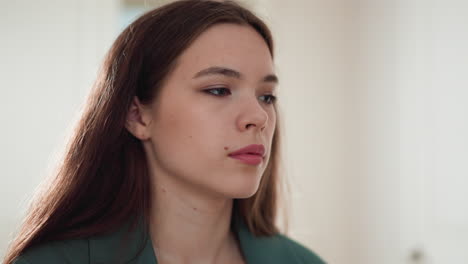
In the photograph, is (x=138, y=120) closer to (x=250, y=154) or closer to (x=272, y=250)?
(x=250, y=154)

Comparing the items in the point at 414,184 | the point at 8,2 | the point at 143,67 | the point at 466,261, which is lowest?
the point at 466,261

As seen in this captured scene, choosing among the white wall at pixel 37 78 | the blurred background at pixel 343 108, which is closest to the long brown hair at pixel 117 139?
the blurred background at pixel 343 108

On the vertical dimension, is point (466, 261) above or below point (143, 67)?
below

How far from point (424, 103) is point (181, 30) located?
4.98 feet

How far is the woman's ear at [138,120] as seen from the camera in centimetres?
122

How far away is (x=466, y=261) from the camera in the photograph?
2.03 m

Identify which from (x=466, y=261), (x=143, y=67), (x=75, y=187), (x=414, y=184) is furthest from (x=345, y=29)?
(x=75, y=187)

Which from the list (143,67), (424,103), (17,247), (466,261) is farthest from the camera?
(424,103)

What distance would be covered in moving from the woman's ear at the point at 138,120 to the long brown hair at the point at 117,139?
0.02 m

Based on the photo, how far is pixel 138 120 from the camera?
123 cm

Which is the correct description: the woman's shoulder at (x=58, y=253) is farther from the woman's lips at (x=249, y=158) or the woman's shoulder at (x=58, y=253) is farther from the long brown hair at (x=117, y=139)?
the woman's lips at (x=249, y=158)

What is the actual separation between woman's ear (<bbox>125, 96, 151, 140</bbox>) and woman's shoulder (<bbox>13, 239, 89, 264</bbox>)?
0.29 meters

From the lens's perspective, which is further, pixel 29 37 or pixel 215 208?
pixel 29 37

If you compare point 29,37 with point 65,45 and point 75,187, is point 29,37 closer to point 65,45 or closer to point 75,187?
point 65,45
